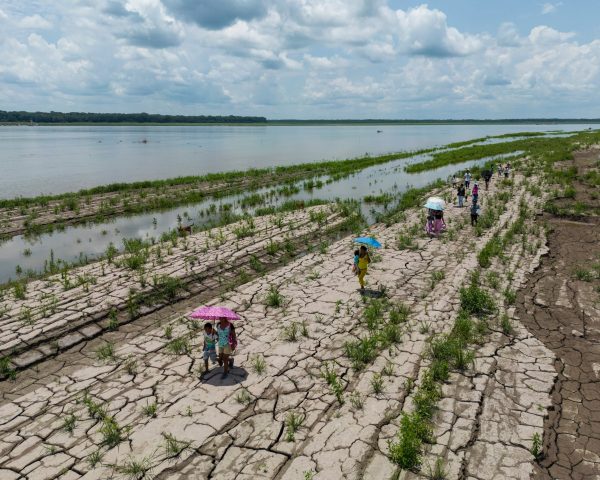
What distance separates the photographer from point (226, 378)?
7164 mm

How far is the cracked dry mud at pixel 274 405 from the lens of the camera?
5.29m

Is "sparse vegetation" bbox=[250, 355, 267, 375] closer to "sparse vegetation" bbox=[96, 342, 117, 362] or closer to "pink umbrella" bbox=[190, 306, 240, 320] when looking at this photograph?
"pink umbrella" bbox=[190, 306, 240, 320]

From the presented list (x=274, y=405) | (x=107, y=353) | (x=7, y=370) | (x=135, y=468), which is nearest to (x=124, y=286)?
(x=107, y=353)

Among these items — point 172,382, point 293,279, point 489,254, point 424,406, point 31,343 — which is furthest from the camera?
point 489,254

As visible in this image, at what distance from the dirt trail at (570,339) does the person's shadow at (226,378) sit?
4.46 m

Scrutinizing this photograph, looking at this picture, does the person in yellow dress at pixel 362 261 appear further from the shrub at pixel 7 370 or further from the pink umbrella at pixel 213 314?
the shrub at pixel 7 370

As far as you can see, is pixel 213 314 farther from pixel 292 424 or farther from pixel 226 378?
pixel 292 424

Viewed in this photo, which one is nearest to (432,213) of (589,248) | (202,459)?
(589,248)

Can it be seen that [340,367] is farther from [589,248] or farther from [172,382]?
[589,248]

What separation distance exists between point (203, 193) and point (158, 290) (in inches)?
724

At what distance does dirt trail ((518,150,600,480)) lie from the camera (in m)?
5.33

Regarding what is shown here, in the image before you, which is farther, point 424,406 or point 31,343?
point 31,343

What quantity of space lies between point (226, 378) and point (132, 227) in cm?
1495

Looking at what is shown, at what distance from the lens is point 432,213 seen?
52.5 ft
